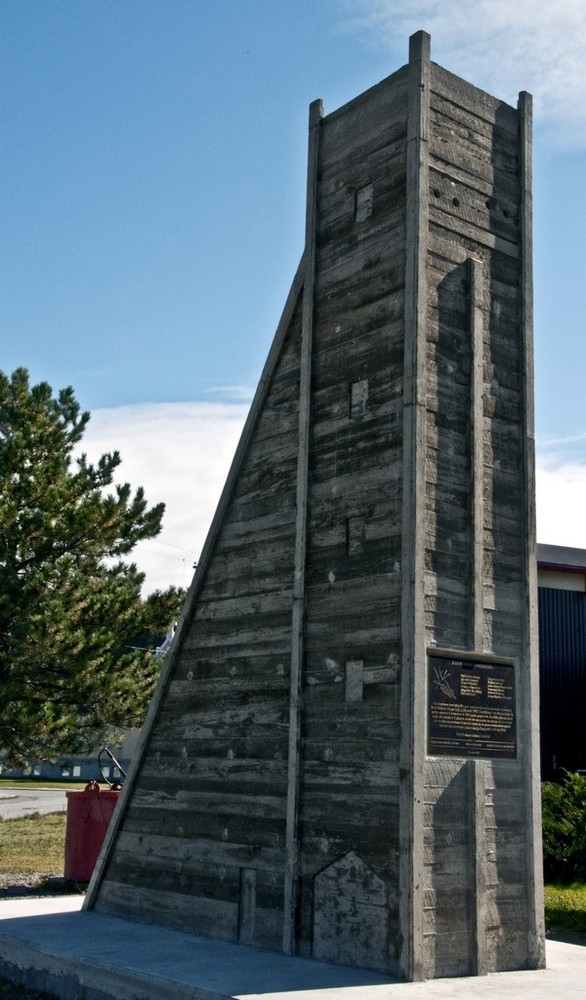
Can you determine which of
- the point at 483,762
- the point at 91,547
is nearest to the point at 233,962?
the point at 483,762

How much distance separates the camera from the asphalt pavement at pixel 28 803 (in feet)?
108

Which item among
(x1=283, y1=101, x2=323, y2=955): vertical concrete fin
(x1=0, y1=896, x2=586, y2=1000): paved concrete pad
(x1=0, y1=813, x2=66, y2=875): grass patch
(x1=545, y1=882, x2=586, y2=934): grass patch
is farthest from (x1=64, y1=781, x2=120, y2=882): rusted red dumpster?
(x1=545, y1=882, x2=586, y2=934): grass patch

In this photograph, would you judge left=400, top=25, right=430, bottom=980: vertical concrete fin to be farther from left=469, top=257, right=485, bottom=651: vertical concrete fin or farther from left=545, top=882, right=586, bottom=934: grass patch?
left=545, top=882, right=586, bottom=934: grass patch

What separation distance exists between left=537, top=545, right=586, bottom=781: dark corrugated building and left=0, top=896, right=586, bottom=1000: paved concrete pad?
14092 mm

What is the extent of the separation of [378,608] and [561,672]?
1687 cm

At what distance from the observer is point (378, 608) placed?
10.2 m

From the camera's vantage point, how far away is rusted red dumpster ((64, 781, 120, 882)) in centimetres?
1514

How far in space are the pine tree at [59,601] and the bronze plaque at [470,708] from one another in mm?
11423

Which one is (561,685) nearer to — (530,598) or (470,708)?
(530,598)

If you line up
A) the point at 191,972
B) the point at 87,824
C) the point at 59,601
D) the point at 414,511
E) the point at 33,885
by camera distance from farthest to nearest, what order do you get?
the point at 59,601
the point at 33,885
the point at 87,824
the point at 414,511
the point at 191,972

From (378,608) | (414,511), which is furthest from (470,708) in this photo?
(414,511)

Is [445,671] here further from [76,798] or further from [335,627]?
[76,798]

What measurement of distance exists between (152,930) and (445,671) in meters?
4.48

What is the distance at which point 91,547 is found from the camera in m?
22.3
